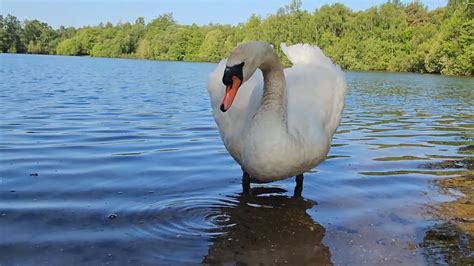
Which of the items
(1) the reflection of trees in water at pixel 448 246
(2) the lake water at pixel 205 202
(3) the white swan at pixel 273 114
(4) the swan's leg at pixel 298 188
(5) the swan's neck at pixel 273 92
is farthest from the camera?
(4) the swan's leg at pixel 298 188

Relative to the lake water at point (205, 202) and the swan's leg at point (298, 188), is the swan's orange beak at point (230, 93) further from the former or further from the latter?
the swan's leg at point (298, 188)

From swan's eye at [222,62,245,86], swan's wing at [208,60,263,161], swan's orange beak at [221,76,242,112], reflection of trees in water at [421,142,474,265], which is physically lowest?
reflection of trees in water at [421,142,474,265]

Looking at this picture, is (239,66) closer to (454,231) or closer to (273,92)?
(273,92)

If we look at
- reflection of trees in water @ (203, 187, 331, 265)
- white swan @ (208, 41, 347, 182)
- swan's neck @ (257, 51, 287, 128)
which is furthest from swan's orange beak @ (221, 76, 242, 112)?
reflection of trees in water @ (203, 187, 331, 265)

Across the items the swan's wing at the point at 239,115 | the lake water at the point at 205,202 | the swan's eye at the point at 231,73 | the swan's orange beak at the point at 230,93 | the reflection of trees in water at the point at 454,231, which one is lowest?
the lake water at the point at 205,202

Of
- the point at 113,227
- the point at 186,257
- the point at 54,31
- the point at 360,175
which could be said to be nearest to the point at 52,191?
the point at 113,227

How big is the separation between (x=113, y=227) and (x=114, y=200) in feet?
2.92

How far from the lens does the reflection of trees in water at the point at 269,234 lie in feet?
13.6

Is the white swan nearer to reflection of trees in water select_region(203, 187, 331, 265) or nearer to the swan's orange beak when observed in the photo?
the swan's orange beak

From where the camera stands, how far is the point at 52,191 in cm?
585

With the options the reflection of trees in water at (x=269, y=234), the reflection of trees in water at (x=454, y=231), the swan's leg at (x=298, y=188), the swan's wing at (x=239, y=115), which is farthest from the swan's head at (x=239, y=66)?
the reflection of trees in water at (x=454, y=231)

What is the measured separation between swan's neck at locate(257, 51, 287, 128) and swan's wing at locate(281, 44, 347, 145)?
0.59 feet

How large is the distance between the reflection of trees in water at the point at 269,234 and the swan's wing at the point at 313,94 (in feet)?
2.65

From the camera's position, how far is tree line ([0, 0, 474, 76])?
72500mm
